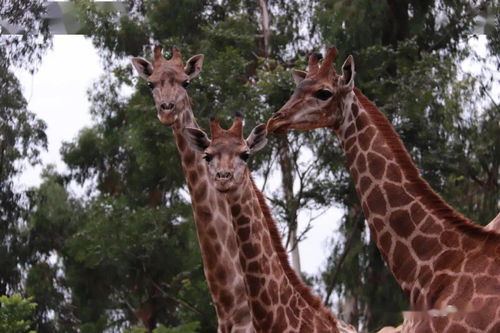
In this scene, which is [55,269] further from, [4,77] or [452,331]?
[452,331]

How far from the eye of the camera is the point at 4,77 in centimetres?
2147

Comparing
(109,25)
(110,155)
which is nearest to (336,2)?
(109,25)

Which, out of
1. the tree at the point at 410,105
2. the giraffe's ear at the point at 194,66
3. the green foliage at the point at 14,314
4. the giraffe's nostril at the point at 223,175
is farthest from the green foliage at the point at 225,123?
the giraffe's nostril at the point at 223,175

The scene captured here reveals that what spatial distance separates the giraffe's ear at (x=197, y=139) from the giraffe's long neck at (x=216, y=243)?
564 mm

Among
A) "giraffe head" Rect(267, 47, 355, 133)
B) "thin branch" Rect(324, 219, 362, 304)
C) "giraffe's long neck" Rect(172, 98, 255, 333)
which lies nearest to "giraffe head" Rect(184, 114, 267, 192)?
"giraffe's long neck" Rect(172, 98, 255, 333)

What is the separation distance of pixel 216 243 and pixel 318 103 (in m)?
2.68

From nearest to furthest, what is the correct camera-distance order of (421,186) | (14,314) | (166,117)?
(421,186)
(166,117)
(14,314)

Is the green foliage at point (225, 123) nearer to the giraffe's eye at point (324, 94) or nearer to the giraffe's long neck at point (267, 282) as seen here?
the giraffe's long neck at point (267, 282)

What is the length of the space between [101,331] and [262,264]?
1652 centimetres

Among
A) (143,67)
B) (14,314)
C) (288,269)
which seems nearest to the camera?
(288,269)

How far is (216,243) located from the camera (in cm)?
880

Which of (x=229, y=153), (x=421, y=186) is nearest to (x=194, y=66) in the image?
(x=229, y=153)

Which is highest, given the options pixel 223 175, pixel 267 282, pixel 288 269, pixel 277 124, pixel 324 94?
pixel 223 175

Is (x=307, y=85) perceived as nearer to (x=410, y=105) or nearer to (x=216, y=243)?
(x=216, y=243)
